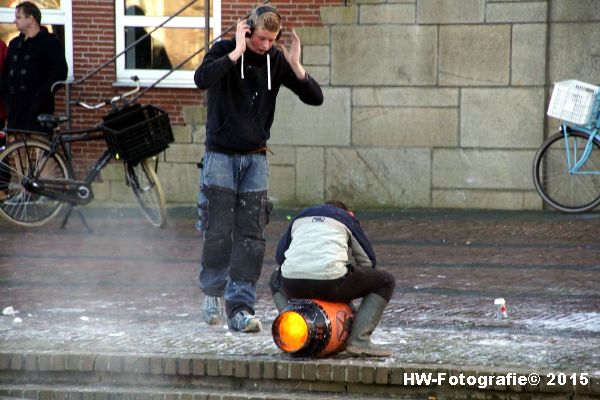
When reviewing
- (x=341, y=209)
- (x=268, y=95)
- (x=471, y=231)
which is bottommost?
(x=471, y=231)

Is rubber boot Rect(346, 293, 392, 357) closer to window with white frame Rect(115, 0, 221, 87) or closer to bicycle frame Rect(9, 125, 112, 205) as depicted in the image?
bicycle frame Rect(9, 125, 112, 205)

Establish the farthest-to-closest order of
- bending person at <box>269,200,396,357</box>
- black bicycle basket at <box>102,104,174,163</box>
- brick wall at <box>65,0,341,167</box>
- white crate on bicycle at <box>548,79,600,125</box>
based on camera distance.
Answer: brick wall at <box>65,0,341,167</box>
white crate on bicycle at <box>548,79,600,125</box>
black bicycle basket at <box>102,104,174,163</box>
bending person at <box>269,200,396,357</box>

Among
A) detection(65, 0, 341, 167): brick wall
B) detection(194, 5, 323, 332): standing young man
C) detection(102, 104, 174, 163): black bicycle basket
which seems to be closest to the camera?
detection(194, 5, 323, 332): standing young man

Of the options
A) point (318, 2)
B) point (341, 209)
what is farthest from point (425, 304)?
point (318, 2)

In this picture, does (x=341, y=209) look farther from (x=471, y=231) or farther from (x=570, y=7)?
(x=570, y=7)

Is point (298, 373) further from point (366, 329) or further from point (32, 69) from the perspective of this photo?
point (32, 69)

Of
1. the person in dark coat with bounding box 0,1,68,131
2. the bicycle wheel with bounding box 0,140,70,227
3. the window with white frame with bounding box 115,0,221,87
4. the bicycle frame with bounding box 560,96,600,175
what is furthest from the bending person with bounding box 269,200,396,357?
the window with white frame with bounding box 115,0,221,87

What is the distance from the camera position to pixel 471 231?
12109mm

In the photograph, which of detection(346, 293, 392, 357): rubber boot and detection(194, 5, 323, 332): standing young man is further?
detection(194, 5, 323, 332): standing young man

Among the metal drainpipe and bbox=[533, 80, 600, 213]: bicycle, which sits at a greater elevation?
the metal drainpipe

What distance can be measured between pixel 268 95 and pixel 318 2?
6476mm

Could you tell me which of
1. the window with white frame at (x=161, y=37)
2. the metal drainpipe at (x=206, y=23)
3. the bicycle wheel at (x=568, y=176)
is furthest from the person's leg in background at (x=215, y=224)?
the window with white frame at (x=161, y=37)

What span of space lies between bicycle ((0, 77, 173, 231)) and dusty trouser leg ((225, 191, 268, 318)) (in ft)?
13.7

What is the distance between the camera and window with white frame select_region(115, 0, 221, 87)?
1455 centimetres
